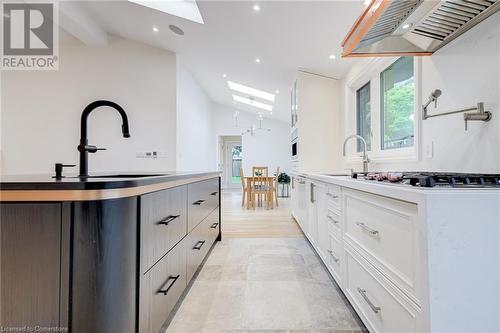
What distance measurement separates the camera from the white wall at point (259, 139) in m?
8.80

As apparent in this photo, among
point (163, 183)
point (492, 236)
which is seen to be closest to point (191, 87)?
point (163, 183)

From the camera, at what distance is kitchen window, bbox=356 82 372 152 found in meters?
2.90

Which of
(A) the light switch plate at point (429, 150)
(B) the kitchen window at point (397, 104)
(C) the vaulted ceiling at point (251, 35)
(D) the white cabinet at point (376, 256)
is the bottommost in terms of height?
(D) the white cabinet at point (376, 256)

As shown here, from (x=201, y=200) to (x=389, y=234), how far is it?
4.92ft

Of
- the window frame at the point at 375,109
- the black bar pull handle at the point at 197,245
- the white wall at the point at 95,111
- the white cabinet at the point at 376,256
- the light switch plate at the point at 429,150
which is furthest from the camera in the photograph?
the white wall at the point at 95,111

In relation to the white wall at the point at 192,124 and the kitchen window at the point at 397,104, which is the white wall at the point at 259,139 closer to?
the white wall at the point at 192,124

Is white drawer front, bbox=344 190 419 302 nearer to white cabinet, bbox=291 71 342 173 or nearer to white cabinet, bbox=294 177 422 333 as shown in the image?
white cabinet, bbox=294 177 422 333

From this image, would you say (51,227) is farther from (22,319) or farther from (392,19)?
(392,19)

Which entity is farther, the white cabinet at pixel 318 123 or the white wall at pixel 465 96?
the white cabinet at pixel 318 123

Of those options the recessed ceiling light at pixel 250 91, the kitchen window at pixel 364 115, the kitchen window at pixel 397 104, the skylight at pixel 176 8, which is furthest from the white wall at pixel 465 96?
the recessed ceiling light at pixel 250 91

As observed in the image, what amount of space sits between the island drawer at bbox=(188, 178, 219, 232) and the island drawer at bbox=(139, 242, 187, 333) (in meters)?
0.30

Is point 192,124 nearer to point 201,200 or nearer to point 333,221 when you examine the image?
point 201,200

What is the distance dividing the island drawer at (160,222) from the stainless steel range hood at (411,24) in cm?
134

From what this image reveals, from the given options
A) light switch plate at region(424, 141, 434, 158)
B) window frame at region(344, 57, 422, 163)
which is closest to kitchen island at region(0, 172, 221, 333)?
light switch plate at region(424, 141, 434, 158)
